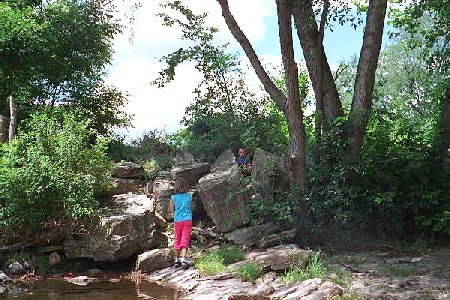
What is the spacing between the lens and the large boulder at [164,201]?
11.6 metres

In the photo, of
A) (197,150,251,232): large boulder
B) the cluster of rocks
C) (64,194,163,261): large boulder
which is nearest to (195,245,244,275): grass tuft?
the cluster of rocks

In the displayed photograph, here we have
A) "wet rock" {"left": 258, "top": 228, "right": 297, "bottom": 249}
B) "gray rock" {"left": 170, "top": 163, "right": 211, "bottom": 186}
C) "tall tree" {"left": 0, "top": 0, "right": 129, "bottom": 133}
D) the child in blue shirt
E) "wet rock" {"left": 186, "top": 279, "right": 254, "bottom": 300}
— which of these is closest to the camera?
"wet rock" {"left": 186, "top": 279, "right": 254, "bottom": 300}

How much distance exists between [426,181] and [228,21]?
5.69 metres

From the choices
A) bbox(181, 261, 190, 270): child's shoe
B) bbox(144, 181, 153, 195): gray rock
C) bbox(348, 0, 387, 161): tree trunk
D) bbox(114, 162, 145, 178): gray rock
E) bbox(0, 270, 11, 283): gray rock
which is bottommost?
bbox(181, 261, 190, 270): child's shoe

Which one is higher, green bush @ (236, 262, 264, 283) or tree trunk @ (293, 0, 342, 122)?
tree trunk @ (293, 0, 342, 122)

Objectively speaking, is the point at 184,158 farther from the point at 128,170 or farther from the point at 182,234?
the point at 182,234

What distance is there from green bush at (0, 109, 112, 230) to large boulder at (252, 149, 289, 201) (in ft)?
11.9

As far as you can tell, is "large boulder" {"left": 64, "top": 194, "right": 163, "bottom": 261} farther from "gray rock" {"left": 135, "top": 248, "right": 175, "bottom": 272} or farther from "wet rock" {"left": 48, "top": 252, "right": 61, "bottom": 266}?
"gray rock" {"left": 135, "top": 248, "right": 175, "bottom": 272}

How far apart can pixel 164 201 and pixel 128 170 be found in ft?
7.82

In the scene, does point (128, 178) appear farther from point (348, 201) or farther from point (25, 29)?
point (348, 201)

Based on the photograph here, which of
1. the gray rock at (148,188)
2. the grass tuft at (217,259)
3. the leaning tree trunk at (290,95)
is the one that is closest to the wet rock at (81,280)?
the grass tuft at (217,259)

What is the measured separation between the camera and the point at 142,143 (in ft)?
56.6

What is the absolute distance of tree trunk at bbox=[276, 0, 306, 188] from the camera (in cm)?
1012

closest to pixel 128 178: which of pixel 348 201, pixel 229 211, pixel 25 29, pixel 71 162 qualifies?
pixel 71 162
